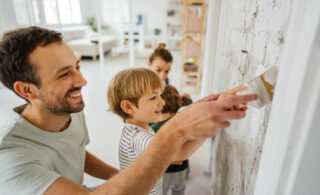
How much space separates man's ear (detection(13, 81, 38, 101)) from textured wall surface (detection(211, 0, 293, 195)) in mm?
919

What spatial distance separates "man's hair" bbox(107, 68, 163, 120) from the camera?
38.5 inches

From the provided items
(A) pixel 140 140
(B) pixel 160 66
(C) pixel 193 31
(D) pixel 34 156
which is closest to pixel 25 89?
(D) pixel 34 156

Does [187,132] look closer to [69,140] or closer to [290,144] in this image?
[290,144]

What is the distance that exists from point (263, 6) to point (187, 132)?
485mm

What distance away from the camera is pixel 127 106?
1.00m

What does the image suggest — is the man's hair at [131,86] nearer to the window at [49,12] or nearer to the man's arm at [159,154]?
the man's arm at [159,154]

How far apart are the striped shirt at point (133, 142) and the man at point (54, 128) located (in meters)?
0.26

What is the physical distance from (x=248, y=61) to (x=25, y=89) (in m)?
0.96

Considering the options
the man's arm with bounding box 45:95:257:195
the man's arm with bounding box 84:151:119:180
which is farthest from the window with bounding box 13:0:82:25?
the man's arm with bounding box 45:95:257:195

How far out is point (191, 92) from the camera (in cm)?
398

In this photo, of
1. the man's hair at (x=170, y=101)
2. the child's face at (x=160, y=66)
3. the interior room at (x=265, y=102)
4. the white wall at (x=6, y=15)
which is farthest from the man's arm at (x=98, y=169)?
the white wall at (x=6, y=15)

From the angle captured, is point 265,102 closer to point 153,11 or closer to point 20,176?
point 20,176

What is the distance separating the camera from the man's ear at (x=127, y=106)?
993mm

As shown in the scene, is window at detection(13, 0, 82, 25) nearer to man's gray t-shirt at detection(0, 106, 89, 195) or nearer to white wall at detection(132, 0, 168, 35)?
white wall at detection(132, 0, 168, 35)
